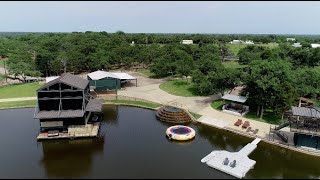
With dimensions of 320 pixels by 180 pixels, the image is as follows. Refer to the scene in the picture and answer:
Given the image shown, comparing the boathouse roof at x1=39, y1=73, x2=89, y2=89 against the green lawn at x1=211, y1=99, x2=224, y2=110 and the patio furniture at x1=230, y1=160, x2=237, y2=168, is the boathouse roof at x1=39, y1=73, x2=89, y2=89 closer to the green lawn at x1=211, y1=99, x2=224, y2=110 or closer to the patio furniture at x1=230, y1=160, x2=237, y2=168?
the patio furniture at x1=230, y1=160, x2=237, y2=168

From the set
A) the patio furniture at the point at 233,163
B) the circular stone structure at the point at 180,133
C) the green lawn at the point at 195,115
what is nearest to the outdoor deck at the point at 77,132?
the circular stone structure at the point at 180,133

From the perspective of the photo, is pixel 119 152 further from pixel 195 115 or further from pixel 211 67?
pixel 211 67

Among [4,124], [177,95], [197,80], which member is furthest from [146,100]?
[4,124]

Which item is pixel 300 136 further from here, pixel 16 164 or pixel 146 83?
pixel 146 83

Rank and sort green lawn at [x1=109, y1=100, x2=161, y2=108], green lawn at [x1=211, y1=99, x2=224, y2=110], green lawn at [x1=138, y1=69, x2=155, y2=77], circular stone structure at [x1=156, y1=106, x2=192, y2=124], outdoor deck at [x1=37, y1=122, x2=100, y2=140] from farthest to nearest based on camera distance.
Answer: green lawn at [x1=138, y1=69, x2=155, y2=77] → green lawn at [x1=109, y1=100, x2=161, y2=108] → green lawn at [x1=211, y1=99, x2=224, y2=110] → circular stone structure at [x1=156, y1=106, x2=192, y2=124] → outdoor deck at [x1=37, y1=122, x2=100, y2=140]

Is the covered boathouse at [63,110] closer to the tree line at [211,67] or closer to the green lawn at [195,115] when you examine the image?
the green lawn at [195,115]

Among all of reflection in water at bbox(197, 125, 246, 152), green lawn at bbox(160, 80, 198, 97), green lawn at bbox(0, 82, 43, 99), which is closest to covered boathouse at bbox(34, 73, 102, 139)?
reflection in water at bbox(197, 125, 246, 152)
